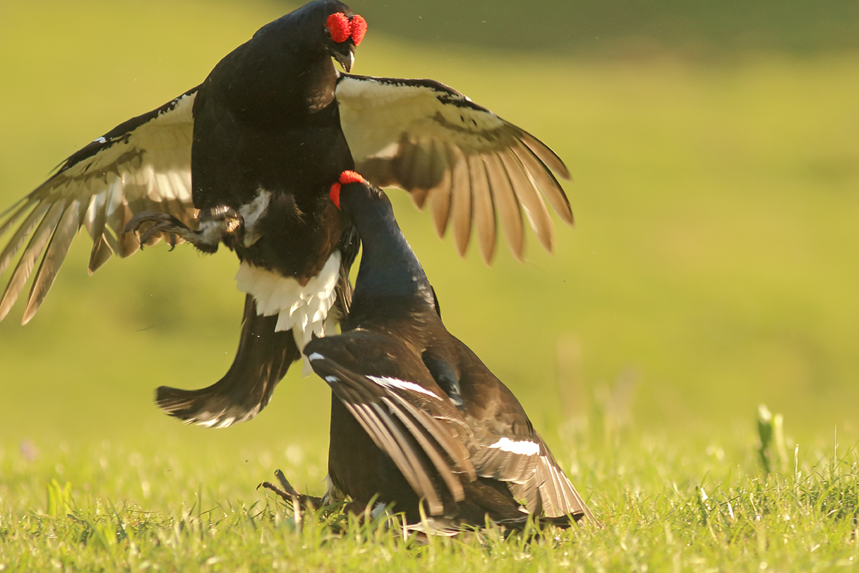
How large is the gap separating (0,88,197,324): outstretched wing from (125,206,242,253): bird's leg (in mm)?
711

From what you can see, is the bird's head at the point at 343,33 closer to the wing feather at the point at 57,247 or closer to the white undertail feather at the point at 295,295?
the white undertail feather at the point at 295,295

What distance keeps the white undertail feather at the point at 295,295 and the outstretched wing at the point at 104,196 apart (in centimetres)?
61

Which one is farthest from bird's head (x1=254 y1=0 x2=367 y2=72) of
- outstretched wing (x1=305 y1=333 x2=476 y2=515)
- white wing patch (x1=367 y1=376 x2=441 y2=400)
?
white wing patch (x1=367 y1=376 x2=441 y2=400)

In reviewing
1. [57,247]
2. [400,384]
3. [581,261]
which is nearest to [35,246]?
[57,247]

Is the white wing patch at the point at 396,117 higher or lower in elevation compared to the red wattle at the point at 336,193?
higher

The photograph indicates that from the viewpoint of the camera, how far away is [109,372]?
53.8 feet

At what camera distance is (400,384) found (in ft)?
11.6

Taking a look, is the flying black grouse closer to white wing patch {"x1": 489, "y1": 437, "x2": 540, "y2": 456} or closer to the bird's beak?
the bird's beak

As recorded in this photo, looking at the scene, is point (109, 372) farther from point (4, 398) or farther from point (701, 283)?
point (701, 283)

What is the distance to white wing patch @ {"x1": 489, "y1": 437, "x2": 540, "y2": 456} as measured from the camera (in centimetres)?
374

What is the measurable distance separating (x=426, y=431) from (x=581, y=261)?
18387 mm

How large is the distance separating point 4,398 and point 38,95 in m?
16.1

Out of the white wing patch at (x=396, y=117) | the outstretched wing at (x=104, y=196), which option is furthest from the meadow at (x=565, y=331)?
the outstretched wing at (x=104, y=196)

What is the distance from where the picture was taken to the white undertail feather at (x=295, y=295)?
524 centimetres
